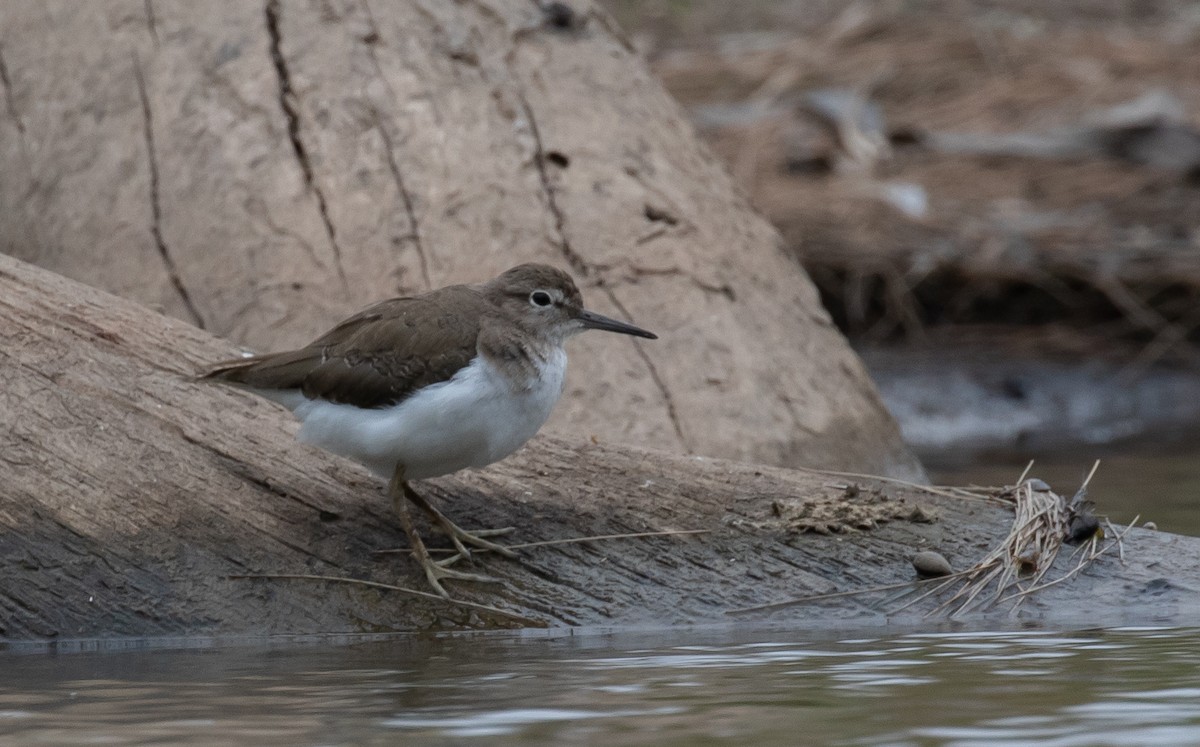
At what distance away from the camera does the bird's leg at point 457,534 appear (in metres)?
5.65

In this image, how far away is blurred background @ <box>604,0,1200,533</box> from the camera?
12.4 metres

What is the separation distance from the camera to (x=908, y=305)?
44.1ft

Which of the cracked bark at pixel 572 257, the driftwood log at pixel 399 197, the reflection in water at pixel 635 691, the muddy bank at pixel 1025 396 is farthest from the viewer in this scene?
the muddy bank at pixel 1025 396

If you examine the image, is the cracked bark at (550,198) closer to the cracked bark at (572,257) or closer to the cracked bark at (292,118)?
the cracked bark at (572,257)

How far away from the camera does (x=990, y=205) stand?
14.5 meters

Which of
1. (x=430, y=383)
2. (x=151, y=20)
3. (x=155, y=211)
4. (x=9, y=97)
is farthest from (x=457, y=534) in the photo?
(x=9, y=97)

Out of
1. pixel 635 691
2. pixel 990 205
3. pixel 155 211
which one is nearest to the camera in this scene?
pixel 635 691

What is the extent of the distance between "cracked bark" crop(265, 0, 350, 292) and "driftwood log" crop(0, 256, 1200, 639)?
193 centimetres

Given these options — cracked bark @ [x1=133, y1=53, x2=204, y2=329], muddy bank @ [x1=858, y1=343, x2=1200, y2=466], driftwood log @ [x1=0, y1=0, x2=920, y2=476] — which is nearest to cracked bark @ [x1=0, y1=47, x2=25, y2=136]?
driftwood log @ [x1=0, y1=0, x2=920, y2=476]

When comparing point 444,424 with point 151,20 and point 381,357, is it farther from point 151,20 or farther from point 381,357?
point 151,20

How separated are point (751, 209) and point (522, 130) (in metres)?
1.28

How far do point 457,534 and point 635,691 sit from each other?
1466mm

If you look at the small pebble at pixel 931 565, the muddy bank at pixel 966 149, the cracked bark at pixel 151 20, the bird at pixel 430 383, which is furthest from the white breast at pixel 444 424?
the muddy bank at pixel 966 149

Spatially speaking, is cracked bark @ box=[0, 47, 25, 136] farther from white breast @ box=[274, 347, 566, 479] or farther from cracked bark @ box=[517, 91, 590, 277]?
white breast @ box=[274, 347, 566, 479]
